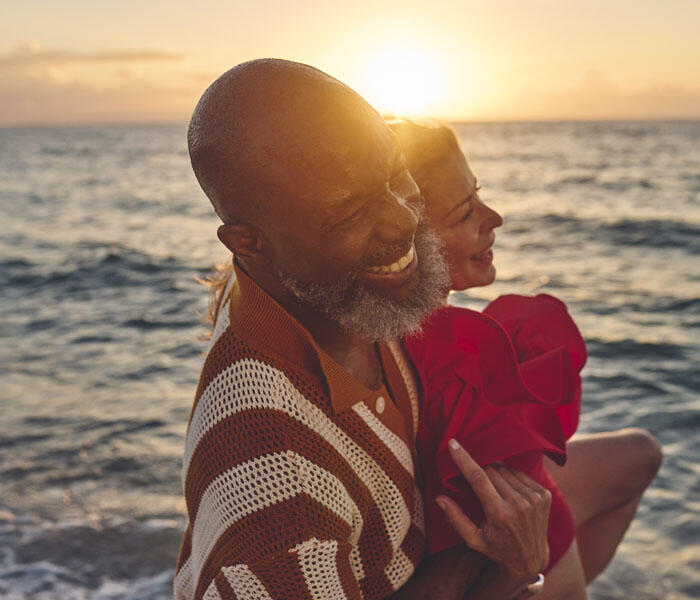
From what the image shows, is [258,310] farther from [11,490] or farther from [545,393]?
[11,490]

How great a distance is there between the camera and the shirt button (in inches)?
73.9

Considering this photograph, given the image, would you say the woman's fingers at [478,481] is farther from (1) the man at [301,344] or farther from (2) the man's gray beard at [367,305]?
(2) the man's gray beard at [367,305]

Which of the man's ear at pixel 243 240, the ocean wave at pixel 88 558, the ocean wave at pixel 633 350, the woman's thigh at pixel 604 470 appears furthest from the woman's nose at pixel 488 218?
the ocean wave at pixel 633 350

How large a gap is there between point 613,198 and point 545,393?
1759 cm

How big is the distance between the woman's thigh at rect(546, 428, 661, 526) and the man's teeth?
1340mm

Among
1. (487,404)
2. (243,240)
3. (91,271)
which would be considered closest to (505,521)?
(487,404)

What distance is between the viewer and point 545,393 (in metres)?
2.27

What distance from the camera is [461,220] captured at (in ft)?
8.22

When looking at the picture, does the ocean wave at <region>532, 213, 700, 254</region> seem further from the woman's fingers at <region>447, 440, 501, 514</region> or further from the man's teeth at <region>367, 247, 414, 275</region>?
the man's teeth at <region>367, 247, 414, 275</region>

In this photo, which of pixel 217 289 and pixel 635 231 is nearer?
pixel 217 289

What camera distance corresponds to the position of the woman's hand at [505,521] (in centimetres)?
193

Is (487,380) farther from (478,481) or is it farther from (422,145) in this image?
(422,145)

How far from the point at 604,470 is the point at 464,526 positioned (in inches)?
46.9

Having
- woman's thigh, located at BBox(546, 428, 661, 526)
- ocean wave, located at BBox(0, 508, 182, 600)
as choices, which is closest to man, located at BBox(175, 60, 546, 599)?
woman's thigh, located at BBox(546, 428, 661, 526)
